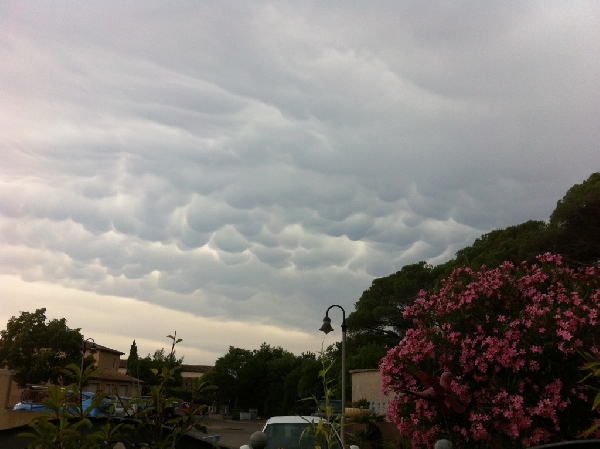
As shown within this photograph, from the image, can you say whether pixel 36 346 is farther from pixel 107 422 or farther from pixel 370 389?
pixel 107 422

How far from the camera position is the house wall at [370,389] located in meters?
27.6

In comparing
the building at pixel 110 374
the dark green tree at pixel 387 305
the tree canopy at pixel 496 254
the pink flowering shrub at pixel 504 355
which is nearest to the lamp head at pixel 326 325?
the tree canopy at pixel 496 254

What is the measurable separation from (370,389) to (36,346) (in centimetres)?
2439

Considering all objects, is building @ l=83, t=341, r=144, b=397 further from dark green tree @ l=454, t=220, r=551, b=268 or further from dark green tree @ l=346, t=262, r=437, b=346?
dark green tree @ l=454, t=220, r=551, b=268

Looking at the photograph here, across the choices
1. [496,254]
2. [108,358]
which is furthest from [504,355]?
[108,358]

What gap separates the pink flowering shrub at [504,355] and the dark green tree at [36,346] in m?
34.2

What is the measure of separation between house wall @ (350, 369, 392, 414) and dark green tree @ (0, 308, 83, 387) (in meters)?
20.1

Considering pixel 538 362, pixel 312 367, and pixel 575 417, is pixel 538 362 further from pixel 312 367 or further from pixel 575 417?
pixel 312 367

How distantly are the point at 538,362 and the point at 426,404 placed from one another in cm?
179

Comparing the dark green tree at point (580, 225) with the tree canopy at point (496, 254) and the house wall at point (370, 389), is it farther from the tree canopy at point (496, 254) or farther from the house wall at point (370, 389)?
the house wall at point (370, 389)

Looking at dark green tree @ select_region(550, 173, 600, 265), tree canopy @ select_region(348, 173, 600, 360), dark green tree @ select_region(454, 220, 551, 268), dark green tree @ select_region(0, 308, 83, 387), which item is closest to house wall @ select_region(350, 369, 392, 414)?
tree canopy @ select_region(348, 173, 600, 360)

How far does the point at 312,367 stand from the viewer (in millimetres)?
56344

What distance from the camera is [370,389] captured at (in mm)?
28953

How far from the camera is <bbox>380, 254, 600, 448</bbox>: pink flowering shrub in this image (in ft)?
26.6
